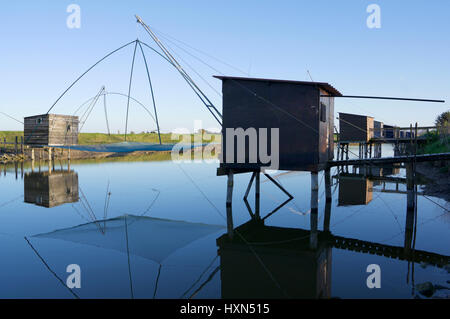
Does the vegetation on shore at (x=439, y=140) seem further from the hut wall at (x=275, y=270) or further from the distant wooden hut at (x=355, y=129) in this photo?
the hut wall at (x=275, y=270)

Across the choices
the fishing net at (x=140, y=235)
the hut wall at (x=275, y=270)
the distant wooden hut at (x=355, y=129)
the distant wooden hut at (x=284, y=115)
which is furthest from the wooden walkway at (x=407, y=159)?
the distant wooden hut at (x=355, y=129)

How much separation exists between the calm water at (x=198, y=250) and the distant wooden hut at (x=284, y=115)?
2.91m


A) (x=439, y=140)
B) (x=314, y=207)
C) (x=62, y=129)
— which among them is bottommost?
(x=314, y=207)

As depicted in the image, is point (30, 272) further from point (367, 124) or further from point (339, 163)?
point (367, 124)

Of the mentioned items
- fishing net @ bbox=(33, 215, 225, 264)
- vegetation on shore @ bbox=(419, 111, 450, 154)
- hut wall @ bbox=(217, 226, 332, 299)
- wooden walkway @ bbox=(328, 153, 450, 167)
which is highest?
vegetation on shore @ bbox=(419, 111, 450, 154)

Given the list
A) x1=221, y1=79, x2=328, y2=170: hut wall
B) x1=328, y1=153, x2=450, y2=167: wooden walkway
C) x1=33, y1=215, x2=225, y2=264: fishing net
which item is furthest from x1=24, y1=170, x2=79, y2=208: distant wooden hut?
→ x1=328, y1=153, x2=450, y2=167: wooden walkway

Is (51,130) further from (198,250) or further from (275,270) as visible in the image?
(275,270)

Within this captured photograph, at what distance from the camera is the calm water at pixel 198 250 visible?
26.2 feet

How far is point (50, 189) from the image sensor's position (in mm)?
23438

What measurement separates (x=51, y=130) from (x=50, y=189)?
14.2m

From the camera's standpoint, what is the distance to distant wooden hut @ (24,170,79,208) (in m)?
19.2

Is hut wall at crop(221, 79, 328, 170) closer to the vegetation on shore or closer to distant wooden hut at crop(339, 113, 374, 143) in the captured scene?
the vegetation on shore

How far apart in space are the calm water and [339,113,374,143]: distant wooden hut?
1208cm

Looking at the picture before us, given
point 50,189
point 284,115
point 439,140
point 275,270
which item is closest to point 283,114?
point 284,115
